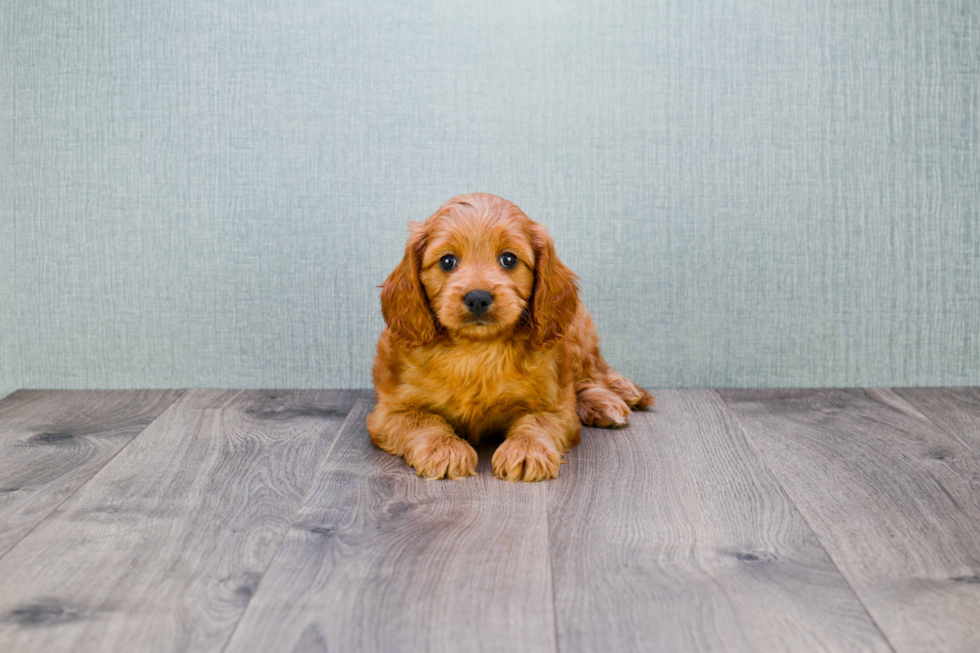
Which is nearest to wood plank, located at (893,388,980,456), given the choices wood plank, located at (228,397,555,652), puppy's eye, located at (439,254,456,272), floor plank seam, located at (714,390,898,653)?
floor plank seam, located at (714,390,898,653)

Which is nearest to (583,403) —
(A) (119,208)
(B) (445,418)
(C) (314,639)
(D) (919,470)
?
(B) (445,418)

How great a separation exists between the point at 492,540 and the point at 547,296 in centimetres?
74

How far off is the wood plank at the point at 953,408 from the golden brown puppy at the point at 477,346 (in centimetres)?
114

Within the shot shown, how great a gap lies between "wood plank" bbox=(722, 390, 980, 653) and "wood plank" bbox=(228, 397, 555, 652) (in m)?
0.60

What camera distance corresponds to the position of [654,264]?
3.09m

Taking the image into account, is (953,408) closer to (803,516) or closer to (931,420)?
(931,420)

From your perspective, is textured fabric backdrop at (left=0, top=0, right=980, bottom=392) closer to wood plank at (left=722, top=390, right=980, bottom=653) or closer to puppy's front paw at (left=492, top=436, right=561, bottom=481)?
wood plank at (left=722, top=390, right=980, bottom=653)

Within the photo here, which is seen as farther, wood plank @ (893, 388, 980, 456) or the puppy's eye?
wood plank @ (893, 388, 980, 456)

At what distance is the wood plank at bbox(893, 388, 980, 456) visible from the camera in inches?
101

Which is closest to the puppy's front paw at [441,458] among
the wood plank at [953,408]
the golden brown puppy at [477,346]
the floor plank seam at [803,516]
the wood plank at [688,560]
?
the golden brown puppy at [477,346]

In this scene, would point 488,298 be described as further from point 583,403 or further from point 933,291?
point 933,291

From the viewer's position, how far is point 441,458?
2.18 m

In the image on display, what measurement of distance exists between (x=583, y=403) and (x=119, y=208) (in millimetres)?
1755

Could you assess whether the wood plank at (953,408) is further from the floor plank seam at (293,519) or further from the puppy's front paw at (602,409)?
the floor plank seam at (293,519)
